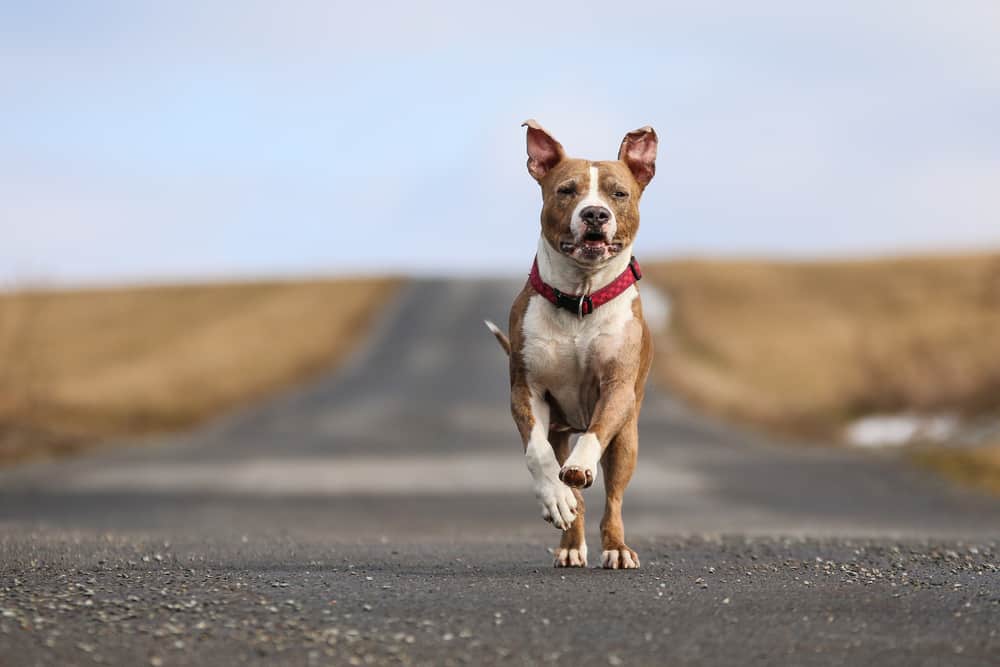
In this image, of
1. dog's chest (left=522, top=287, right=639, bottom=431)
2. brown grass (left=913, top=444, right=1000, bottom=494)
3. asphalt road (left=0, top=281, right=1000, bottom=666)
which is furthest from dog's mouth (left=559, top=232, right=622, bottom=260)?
brown grass (left=913, top=444, right=1000, bottom=494)

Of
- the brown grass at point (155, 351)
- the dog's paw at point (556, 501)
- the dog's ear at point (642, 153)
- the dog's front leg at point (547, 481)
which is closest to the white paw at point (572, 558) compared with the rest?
the dog's front leg at point (547, 481)

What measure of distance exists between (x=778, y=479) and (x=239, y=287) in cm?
6343

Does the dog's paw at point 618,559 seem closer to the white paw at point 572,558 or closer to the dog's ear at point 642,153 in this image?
the white paw at point 572,558

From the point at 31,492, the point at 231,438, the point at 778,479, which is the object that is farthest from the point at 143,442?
the point at 778,479

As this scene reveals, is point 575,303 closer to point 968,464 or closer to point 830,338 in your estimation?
point 968,464

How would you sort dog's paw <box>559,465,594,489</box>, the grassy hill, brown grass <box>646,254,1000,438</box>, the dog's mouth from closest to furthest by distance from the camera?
dog's paw <box>559,465,594,489</box> < the dog's mouth < the grassy hill < brown grass <box>646,254,1000,438</box>

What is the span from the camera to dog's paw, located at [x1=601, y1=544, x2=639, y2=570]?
9.62m

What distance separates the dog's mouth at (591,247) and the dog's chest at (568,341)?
0.55 meters

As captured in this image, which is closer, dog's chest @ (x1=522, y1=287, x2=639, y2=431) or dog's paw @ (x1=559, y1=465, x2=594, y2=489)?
dog's paw @ (x1=559, y1=465, x2=594, y2=489)

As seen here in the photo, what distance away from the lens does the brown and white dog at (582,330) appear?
876 cm

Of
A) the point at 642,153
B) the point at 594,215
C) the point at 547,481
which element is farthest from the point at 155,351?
the point at 594,215

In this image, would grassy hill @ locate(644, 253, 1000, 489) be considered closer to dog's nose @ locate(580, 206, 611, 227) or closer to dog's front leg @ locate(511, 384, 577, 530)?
dog's front leg @ locate(511, 384, 577, 530)

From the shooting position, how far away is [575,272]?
9.09 meters

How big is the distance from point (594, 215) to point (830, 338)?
5627 centimetres
